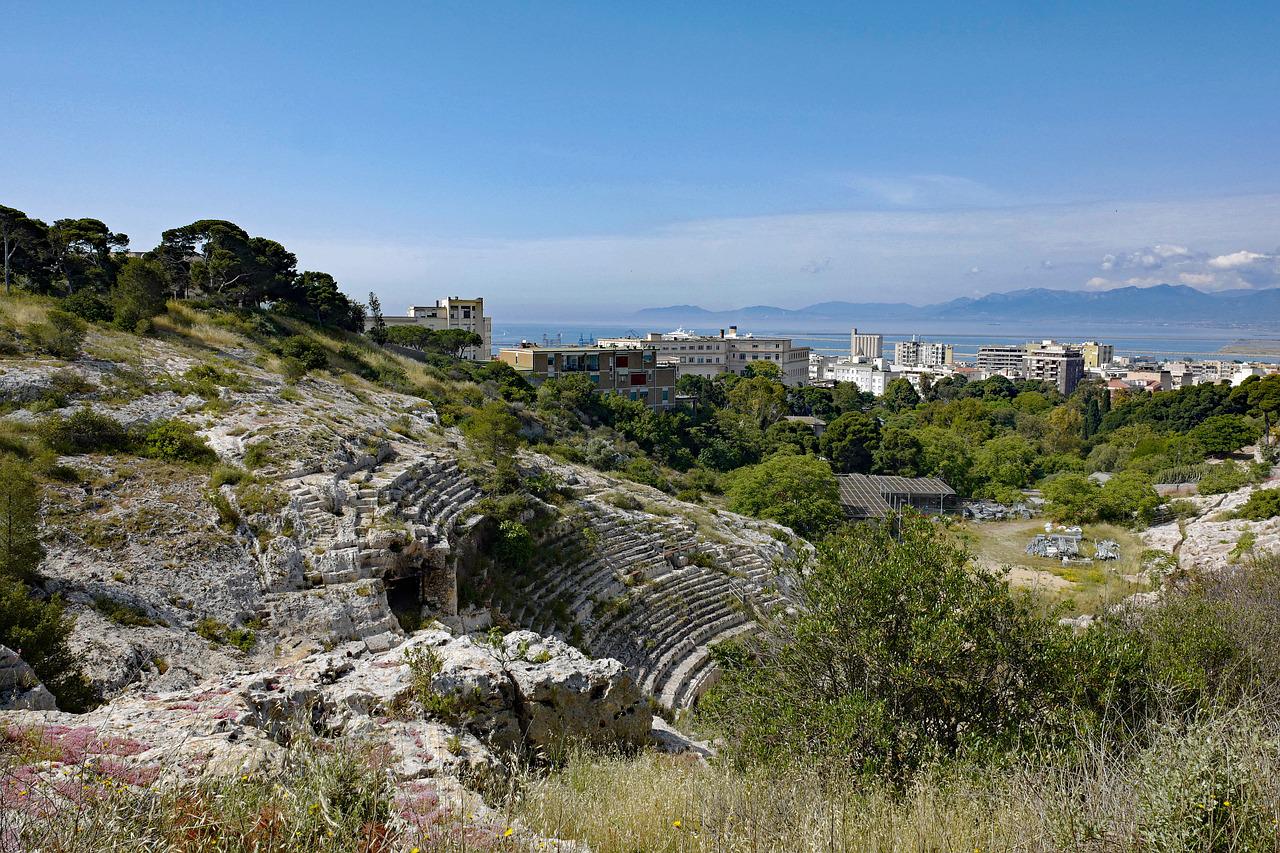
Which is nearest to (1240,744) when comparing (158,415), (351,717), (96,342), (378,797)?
(378,797)

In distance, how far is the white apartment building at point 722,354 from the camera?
7888 cm

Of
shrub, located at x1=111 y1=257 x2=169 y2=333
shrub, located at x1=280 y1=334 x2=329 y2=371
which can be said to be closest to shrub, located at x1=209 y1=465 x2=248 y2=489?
shrub, located at x1=111 y1=257 x2=169 y2=333

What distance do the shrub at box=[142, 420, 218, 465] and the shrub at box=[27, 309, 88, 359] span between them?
4.78 meters

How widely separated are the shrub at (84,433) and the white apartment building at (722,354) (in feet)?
199

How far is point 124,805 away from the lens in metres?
4.01

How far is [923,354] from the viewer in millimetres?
171750

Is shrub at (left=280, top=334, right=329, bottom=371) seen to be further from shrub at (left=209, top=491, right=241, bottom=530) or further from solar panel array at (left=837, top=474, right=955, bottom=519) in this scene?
solar panel array at (left=837, top=474, right=955, bottom=519)

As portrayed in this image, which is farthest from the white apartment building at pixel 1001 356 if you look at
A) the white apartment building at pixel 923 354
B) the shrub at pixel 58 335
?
the shrub at pixel 58 335

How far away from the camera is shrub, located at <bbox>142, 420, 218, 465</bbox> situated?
1422cm

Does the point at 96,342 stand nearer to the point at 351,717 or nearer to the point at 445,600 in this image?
the point at 445,600

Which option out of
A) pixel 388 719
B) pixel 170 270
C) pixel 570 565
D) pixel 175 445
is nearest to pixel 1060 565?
pixel 570 565

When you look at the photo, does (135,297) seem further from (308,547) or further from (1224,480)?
(1224,480)

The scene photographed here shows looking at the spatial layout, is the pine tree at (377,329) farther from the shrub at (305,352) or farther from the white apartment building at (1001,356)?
the white apartment building at (1001,356)

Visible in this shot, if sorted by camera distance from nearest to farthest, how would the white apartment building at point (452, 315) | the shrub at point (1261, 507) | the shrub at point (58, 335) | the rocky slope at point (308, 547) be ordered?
the rocky slope at point (308, 547) → the shrub at point (58, 335) → the shrub at point (1261, 507) → the white apartment building at point (452, 315)
